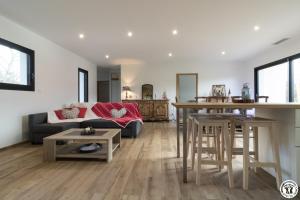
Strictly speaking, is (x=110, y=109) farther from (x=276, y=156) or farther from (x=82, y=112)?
(x=276, y=156)

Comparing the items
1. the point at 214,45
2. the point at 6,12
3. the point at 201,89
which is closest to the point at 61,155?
the point at 6,12

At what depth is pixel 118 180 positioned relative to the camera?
7.54 ft

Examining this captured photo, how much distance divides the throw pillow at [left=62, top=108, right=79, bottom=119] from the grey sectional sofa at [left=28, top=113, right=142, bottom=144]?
44 centimetres

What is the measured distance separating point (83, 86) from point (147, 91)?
2557 millimetres

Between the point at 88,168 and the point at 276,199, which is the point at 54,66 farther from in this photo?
the point at 276,199

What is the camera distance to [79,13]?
3.53 metres

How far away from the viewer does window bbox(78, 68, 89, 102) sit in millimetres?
7314

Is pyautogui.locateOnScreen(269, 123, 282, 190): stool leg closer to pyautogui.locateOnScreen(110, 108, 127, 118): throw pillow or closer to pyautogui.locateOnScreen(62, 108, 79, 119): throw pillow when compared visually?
pyautogui.locateOnScreen(110, 108, 127, 118): throw pillow

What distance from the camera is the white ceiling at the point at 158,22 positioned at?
3232 mm

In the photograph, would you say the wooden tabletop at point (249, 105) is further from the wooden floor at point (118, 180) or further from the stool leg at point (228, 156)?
the wooden floor at point (118, 180)

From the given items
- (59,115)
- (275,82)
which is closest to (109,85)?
(59,115)

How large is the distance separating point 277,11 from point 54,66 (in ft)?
17.2

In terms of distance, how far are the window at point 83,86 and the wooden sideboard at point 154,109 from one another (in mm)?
1853

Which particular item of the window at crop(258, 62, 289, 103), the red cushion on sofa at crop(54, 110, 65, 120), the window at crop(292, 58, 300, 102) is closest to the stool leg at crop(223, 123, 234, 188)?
the red cushion on sofa at crop(54, 110, 65, 120)
